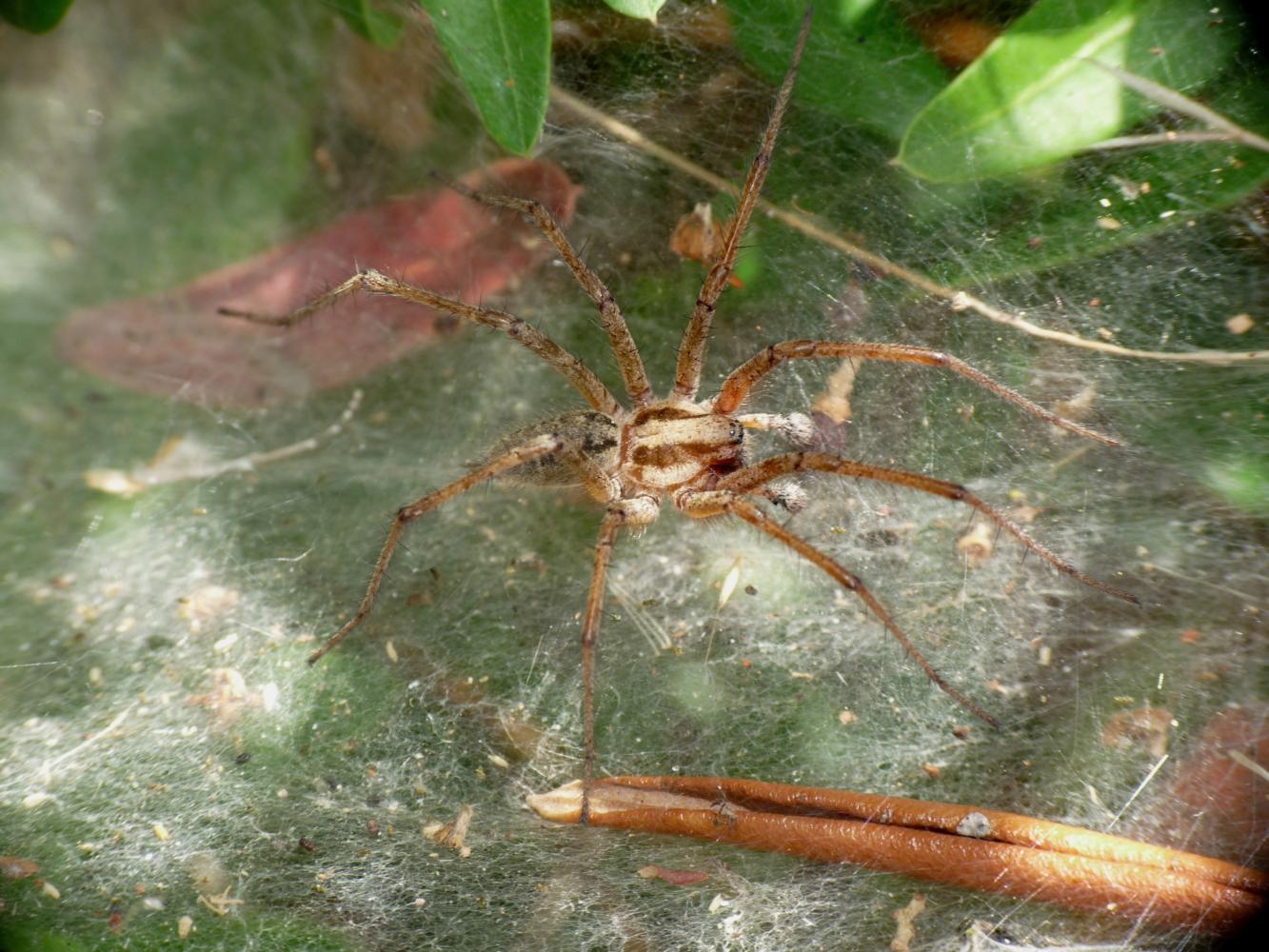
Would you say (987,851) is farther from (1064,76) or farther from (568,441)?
(1064,76)

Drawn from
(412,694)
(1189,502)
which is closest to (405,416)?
(412,694)

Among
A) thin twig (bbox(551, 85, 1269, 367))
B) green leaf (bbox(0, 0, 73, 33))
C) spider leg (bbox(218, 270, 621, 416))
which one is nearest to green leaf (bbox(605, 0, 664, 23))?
thin twig (bbox(551, 85, 1269, 367))

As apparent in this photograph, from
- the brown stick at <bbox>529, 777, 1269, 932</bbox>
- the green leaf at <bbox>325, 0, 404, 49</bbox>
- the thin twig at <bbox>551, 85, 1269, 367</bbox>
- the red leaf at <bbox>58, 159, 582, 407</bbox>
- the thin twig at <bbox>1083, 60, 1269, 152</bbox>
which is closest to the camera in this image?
the brown stick at <bbox>529, 777, 1269, 932</bbox>

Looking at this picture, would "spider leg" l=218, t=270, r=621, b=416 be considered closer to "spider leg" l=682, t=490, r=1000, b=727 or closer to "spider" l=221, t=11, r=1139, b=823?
"spider" l=221, t=11, r=1139, b=823

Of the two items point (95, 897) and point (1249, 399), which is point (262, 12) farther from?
point (1249, 399)

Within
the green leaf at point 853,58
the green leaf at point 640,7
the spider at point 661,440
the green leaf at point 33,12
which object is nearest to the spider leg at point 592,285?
the spider at point 661,440

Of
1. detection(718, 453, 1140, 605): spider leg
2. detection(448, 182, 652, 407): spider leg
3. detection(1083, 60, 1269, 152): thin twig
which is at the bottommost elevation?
detection(718, 453, 1140, 605): spider leg

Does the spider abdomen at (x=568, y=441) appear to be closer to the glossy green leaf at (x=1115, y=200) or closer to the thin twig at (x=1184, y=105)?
the glossy green leaf at (x=1115, y=200)
